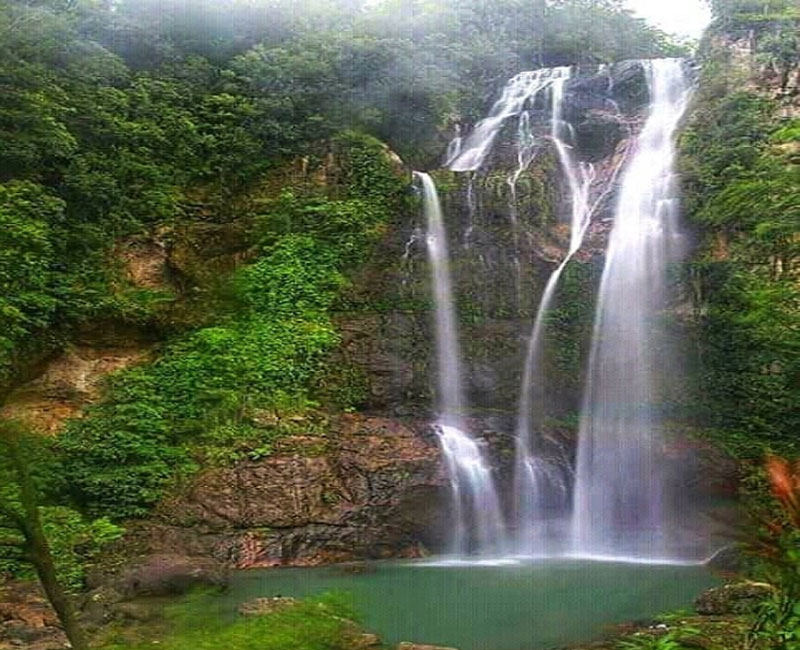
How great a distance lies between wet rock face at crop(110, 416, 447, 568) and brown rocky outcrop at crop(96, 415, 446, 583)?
2cm

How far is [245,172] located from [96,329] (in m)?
5.34

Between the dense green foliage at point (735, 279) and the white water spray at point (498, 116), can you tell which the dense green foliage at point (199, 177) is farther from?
the dense green foliage at point (735, 279)

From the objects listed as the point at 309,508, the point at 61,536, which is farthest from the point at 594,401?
the point at 61,536

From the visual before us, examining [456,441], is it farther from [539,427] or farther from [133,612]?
[133,612]

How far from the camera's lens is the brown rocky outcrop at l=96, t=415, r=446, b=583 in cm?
1212

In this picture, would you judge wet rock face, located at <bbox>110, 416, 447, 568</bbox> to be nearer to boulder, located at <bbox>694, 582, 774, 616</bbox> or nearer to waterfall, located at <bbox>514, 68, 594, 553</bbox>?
waterfall, located at <bbox>514, 68, 594, 553</bbox>

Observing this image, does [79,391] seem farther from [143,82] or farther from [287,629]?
[287,629]

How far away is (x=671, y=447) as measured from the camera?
1434 cm

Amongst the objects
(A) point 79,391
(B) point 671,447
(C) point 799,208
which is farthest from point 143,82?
(C) point 799,208

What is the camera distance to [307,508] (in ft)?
41.7

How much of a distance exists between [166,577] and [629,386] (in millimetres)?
9561

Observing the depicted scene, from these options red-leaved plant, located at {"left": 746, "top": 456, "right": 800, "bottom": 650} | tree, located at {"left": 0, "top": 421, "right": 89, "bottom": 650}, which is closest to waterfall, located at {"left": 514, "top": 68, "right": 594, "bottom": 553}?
tree, located at {"left": 0, "top": 421, "right": 89, "bottom": 650}

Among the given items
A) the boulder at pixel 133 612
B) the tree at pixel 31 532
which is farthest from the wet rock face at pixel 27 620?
the tree at pixel 31 532

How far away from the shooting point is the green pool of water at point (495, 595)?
8.32m
